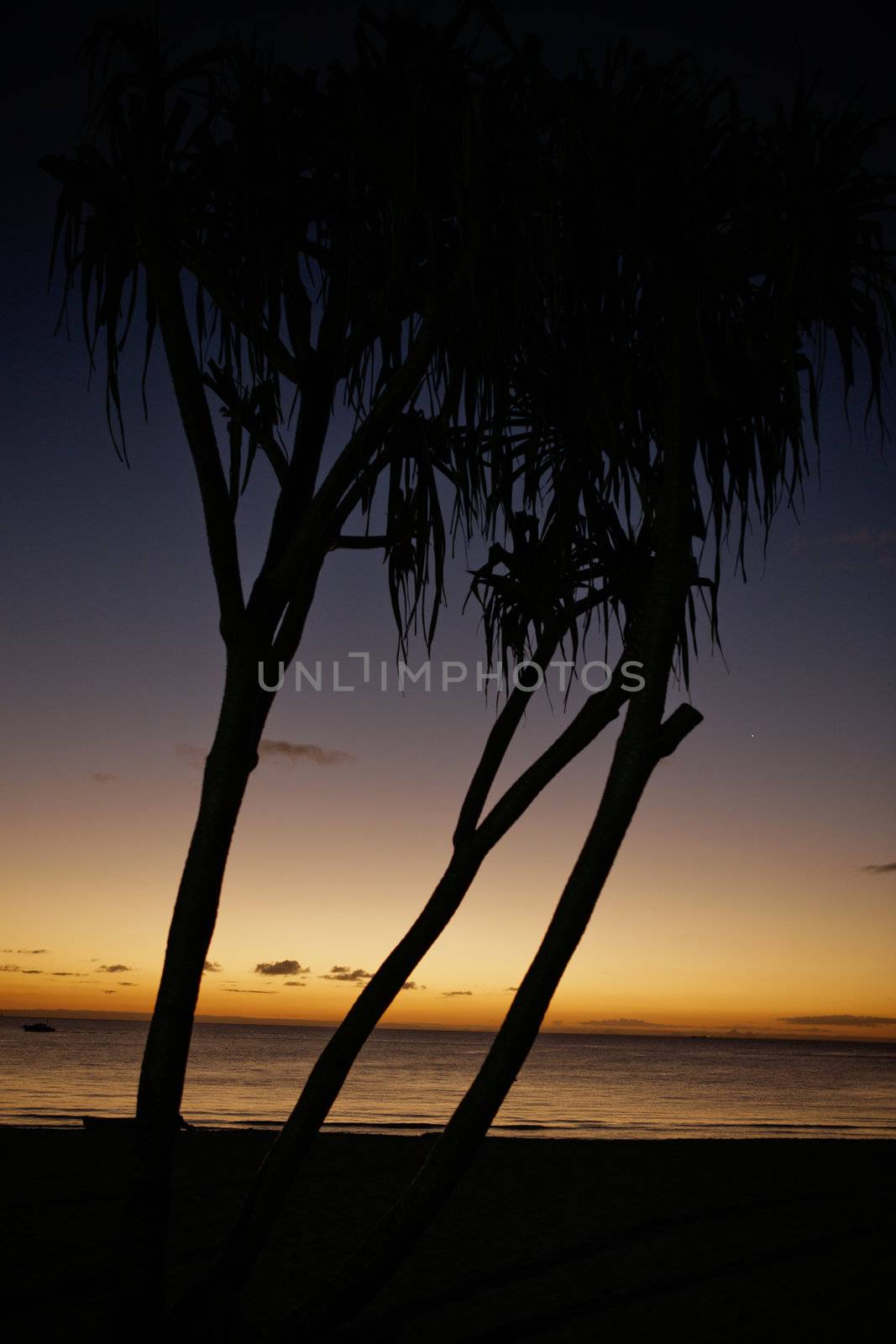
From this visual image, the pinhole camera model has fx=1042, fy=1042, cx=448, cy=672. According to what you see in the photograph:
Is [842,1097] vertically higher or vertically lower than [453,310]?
lower

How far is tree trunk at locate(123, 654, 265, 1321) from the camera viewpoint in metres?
3.06

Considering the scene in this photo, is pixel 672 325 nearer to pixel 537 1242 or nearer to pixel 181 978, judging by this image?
pixel 181 978

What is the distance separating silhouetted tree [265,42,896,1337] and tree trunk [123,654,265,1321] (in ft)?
1.66

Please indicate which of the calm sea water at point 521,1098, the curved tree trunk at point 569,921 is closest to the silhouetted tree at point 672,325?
the curved tree trunk at point 569,921

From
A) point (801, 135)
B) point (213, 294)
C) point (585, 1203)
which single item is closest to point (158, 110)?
point (213, 294)

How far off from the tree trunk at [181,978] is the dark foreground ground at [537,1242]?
4.8 inches

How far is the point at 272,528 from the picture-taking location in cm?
378

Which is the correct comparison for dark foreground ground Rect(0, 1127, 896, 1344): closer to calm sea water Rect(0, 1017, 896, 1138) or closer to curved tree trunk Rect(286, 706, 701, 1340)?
curved tree trunk Rect(286, 706, 701, 1340)

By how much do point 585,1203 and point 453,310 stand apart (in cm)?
759

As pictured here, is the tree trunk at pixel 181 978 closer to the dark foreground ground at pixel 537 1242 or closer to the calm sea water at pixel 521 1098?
the dark foreground ground at pixel 537 1242

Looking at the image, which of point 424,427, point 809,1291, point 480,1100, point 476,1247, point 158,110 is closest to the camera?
point 480,1100

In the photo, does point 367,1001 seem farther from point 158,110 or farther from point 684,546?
point 158,110

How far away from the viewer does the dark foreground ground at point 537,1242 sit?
5184 millimetres

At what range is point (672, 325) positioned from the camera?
330 centimetres
